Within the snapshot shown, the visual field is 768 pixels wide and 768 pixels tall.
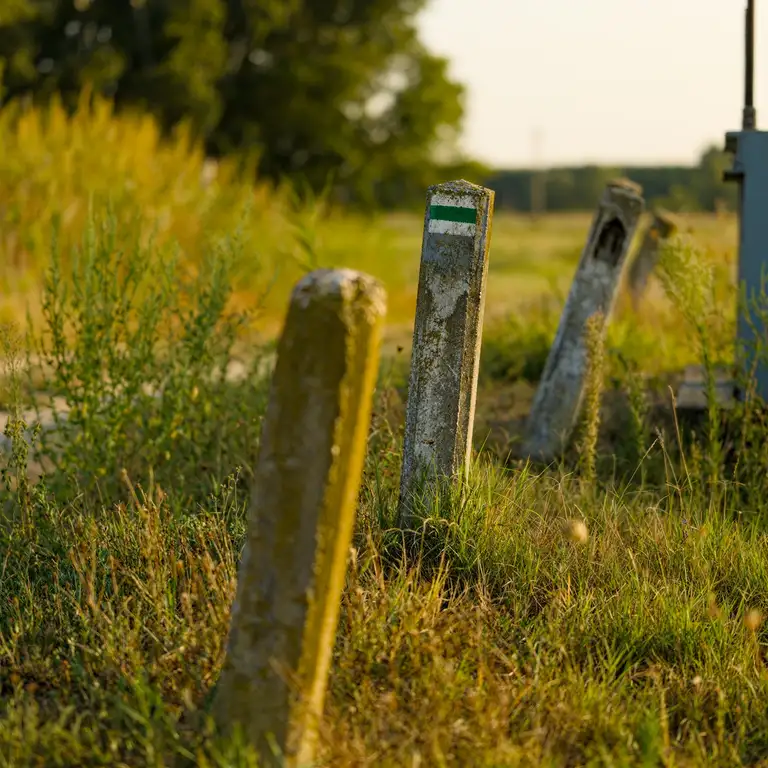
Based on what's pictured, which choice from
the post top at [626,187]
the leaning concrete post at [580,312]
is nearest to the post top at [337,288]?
the leaning concrete post at [580,312]

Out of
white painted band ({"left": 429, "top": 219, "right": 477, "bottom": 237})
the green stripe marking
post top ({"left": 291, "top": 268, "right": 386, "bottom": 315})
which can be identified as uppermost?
the green stripe marking

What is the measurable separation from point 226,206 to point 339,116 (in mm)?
9677

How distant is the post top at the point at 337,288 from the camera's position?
7.16 feet

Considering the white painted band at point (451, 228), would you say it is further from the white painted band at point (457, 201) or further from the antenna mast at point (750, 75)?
the antenna mast at point (750, 75)

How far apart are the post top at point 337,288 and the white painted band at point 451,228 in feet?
4.38

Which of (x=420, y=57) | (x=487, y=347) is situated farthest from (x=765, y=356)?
(x=420, y=57)

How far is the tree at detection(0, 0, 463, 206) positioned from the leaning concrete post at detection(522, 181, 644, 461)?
12.6 meters

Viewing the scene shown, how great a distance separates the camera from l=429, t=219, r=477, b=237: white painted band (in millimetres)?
3527

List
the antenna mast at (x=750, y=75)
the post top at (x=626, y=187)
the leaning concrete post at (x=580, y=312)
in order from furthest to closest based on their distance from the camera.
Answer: the antenna mast at (x=750, y=75)
the post top at (x=626, y=187)
the leaning concrete post at (x=580, y=312)

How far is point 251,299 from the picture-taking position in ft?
31.6

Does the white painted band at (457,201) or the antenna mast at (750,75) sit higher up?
the antenna mast at (750,75)

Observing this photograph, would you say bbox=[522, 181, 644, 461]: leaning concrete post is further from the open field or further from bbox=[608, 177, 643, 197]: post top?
the open field

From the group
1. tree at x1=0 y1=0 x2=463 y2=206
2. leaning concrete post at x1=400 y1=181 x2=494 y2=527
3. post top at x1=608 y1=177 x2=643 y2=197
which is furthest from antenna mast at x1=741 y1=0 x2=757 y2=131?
tree at x1=0 y1=0 x2=463 y2=206

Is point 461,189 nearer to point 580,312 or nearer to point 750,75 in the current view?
point 580,312
